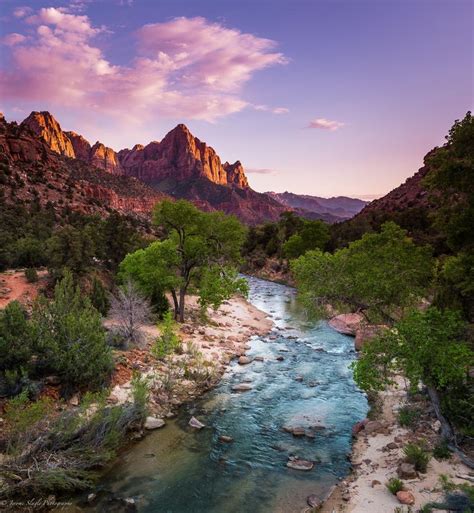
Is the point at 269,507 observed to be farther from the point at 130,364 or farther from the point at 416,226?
the point at 416,226

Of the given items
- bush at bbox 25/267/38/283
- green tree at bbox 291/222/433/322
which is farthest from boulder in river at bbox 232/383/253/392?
bush at bbox 25/267/38/283

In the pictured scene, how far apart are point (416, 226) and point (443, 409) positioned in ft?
183

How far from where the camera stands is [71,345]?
14852mm

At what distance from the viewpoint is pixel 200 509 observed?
1042 centimetres

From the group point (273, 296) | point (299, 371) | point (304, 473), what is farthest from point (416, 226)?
point (304, 473)

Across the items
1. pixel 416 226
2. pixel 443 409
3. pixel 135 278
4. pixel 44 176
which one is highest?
pixel 44 176

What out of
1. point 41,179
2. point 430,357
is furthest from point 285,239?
point 430,357

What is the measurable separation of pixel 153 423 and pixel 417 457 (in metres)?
9.54

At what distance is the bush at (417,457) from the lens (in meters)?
11.1

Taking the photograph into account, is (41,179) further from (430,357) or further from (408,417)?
(430,357)

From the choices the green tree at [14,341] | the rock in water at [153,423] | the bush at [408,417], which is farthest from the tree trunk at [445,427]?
the green tree at [14,341]

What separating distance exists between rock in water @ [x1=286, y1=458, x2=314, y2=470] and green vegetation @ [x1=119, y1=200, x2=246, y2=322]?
13637 mm

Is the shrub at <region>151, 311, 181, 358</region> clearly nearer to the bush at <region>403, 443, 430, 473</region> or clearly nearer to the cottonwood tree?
the cottonwood tree

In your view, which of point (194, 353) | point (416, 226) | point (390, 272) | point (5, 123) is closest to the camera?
point (390, 272)
